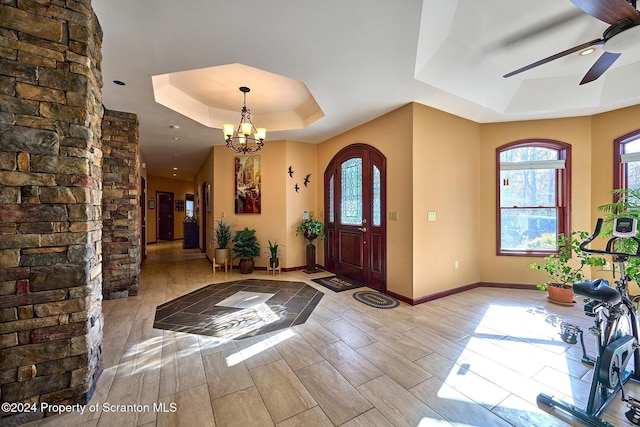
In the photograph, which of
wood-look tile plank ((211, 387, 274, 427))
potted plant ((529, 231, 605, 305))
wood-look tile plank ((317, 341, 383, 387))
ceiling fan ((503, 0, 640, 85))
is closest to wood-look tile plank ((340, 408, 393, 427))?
wood-look tile plank ((317, 341, 383, 387))

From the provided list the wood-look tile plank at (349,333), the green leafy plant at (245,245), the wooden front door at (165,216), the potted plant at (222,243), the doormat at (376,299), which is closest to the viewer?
the wood-look tile plank at (349,333)

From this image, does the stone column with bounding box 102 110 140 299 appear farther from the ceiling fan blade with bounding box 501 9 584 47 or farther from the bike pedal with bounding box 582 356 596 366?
the bike pedal with bounding box 582 356 596 366

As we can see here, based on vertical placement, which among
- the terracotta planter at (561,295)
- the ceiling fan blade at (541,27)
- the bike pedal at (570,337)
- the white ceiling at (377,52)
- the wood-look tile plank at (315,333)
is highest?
the ceiling fan blade at (541,27)

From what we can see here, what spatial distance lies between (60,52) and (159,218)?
10464mm

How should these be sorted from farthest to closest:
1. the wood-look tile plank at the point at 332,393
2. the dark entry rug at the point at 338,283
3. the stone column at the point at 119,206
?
the dark entry rug at the point at 338,283 < the stone column at the point at 119,206 < the wood-look tile plank at the point at 332,393

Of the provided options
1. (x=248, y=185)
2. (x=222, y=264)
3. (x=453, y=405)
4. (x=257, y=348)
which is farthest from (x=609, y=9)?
(x=222, y=264)

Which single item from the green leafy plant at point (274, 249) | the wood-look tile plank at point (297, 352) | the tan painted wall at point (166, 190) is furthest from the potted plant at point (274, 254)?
the tan painted wall at point (166, 190)

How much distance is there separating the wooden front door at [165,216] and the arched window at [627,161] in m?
Answer: 13.0

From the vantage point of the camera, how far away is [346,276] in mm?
4812

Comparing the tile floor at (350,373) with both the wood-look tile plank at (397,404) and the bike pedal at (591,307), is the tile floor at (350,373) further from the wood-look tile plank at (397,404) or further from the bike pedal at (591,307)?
the bike pedal at (591,307)

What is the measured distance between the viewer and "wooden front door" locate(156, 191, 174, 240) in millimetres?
10720

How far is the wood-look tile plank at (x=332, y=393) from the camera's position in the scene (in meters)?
1.60

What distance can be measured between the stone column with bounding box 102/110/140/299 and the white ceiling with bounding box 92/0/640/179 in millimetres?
326

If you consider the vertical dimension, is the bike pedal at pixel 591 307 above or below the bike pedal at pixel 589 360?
above
